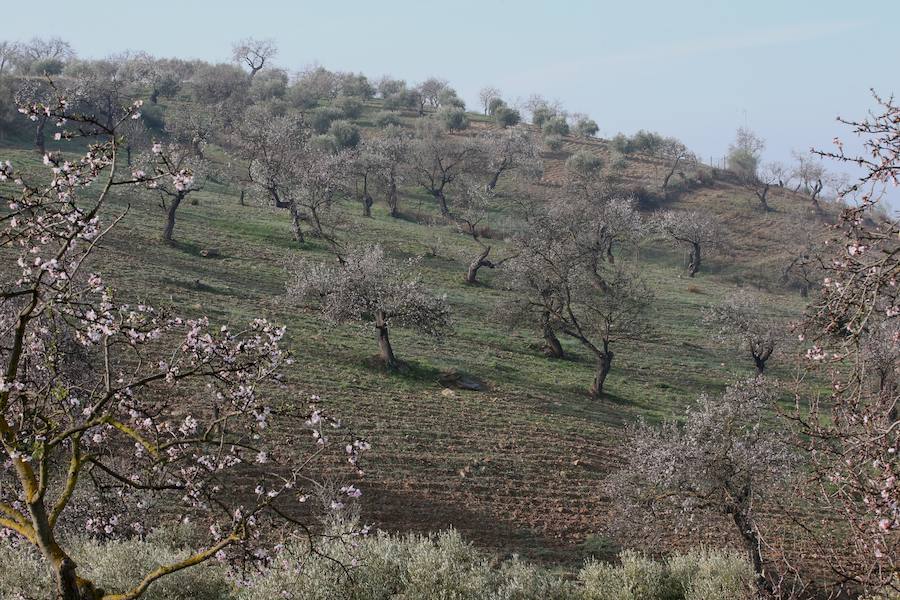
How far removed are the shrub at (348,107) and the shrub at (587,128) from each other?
31.9 metres

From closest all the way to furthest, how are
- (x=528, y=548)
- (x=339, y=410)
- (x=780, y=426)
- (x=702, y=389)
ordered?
(x=528, y=548)
(x=339, y=410)
(x=780, y=426)
(x=702, y=389)

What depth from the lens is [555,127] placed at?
10400cm

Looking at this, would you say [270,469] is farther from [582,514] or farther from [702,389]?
[702,389]

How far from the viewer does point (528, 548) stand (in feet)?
65.4

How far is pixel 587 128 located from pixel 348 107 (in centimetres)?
3528

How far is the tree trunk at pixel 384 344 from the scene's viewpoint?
104 feet

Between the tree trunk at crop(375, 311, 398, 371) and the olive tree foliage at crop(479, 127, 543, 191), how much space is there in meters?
→ 47.6

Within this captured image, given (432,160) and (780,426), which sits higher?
(432,160)

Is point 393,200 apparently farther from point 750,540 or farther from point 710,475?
point 750,540

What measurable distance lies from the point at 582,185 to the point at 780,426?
→ 44.3 meters

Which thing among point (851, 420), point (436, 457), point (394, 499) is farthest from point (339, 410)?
point (851, 420)

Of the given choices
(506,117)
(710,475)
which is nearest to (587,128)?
(506,117)

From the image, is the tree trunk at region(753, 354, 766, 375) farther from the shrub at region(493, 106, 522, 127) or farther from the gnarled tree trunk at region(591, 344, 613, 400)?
the shrub at region(493, 106, 522, 127)

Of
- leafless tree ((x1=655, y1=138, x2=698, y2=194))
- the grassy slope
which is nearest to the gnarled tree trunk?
the grassy slope
